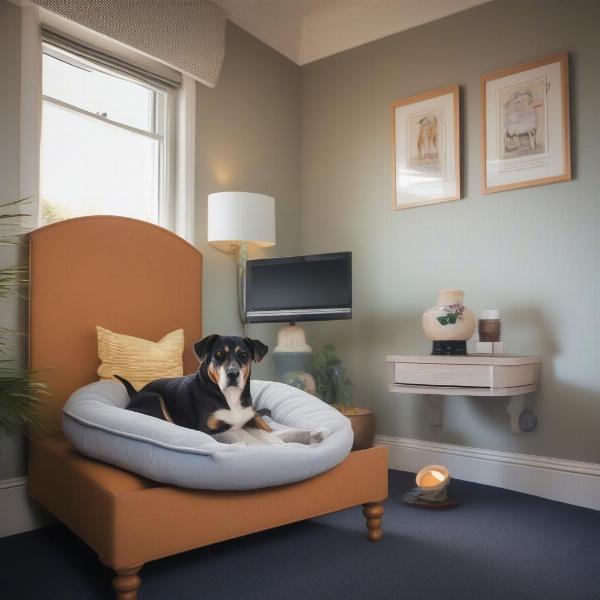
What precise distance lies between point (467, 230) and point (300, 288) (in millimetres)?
1028

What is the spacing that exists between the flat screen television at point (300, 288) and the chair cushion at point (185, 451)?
1.05 m

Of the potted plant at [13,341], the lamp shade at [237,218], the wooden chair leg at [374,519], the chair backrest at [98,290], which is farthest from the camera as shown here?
the lamp shade at [237,218]

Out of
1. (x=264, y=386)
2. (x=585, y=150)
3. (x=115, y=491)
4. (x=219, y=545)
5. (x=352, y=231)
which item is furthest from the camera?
(x=352, y=231)

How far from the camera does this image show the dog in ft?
7.39

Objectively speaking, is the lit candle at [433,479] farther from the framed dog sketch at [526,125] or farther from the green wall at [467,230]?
the framed dog sketch at [526,125]

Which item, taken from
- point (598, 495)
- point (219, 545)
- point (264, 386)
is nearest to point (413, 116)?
point (264, 386)

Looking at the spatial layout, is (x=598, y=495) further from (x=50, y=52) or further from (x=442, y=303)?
(x=50, y=52)

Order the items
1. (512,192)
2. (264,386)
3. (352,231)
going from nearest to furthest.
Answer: (264,386) → (512,192) → (352,231)

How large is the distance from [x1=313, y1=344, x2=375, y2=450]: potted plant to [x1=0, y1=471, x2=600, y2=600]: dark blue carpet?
631 millimetres

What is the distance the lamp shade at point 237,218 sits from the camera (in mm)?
3393

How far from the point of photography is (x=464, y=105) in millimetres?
3484

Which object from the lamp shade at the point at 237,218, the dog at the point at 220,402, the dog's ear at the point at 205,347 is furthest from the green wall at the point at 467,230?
the dog's ear at the point at 205,347

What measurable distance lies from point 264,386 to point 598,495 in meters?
1.70

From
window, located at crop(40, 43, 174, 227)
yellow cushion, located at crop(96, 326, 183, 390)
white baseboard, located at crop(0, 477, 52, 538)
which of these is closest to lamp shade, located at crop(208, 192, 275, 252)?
window, located at crop(40, 43, 174, 227)
